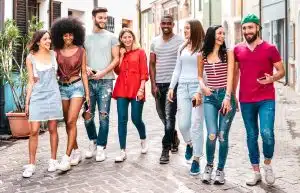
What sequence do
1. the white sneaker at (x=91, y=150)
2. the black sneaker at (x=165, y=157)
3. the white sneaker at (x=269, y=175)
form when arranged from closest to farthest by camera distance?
1. the white sneaker at (x=269, y=175)
2. the black sneaker at (x=165, y=157)
3. the white sneaker at (x=91, y=150)

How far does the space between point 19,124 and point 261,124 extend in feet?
19.3

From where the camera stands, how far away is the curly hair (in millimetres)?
6727

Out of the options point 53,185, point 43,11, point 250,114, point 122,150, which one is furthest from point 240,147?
point 43,11

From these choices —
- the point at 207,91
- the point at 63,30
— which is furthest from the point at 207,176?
the point at 63,30

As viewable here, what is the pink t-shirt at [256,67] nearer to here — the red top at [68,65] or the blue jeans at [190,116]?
the blue jeans at [190,116]

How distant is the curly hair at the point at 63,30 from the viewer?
6.73 metres

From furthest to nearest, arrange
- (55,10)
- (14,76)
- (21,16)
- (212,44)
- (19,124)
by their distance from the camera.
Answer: (55,10)
(21,16)
(14,76)
(19,124)
(212,44)

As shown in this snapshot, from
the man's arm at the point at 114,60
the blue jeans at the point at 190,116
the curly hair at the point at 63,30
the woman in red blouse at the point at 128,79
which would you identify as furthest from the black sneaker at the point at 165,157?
the curly hair at the point at 63,30

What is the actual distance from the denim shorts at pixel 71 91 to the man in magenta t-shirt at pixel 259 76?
2.15m

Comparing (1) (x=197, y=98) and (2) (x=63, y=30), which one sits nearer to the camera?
(1) (x=197, y=98)

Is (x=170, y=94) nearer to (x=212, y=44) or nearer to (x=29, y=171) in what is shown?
(x=212, y=44)

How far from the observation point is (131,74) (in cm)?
710

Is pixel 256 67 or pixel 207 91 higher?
pixel 256 67

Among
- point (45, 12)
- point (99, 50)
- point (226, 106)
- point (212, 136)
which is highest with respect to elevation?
point (45, 12)
